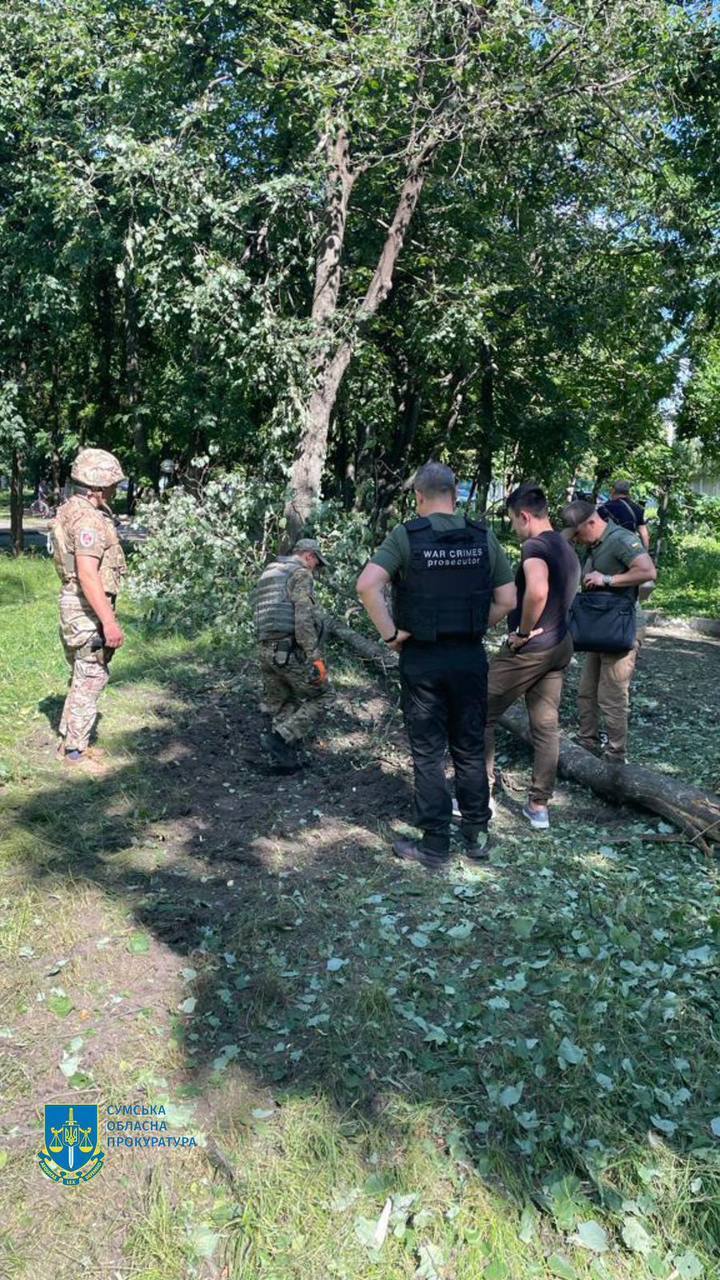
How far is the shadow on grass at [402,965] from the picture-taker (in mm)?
2961

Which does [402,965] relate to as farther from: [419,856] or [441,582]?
[441,582]

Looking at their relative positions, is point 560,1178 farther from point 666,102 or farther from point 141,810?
point 666,102

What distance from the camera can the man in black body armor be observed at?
4418 millimetres

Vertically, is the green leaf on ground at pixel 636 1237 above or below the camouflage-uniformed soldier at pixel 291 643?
below

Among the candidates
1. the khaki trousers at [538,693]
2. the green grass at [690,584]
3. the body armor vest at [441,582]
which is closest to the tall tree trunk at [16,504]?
the green grass at [690,584]

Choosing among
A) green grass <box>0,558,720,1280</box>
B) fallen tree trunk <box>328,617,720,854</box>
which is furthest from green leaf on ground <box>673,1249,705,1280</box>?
fallen tree trunk <box>328,617,720,854</box>

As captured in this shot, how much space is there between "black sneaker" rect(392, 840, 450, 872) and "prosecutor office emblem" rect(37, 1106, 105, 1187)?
7.12 feet

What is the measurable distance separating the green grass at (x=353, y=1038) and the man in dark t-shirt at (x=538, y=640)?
48 centimetres

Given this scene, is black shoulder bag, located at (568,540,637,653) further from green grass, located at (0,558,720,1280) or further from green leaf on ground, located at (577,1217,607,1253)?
green leaf on ground, located at (577,1217,607,1253)

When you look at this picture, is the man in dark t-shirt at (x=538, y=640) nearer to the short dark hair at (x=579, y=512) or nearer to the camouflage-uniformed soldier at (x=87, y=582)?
the short dark hair at (x=579, y=512)

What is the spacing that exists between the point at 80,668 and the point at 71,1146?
3.42 metres

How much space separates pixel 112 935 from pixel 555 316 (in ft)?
41.1

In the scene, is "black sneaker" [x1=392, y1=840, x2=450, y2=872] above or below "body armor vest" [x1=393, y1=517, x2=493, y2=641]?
below

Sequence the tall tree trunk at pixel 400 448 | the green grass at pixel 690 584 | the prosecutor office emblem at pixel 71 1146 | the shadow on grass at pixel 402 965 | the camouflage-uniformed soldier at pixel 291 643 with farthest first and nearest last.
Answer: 1. the tall tree trunk at pixel 400 448
2. the green grass at pixel 690 584
3. the camouflage-uniformed soldier at pixel 291 643
4. the shadow on grass at pixel 402 965
5. the prosecutor office emblem at pixel 71 1146
